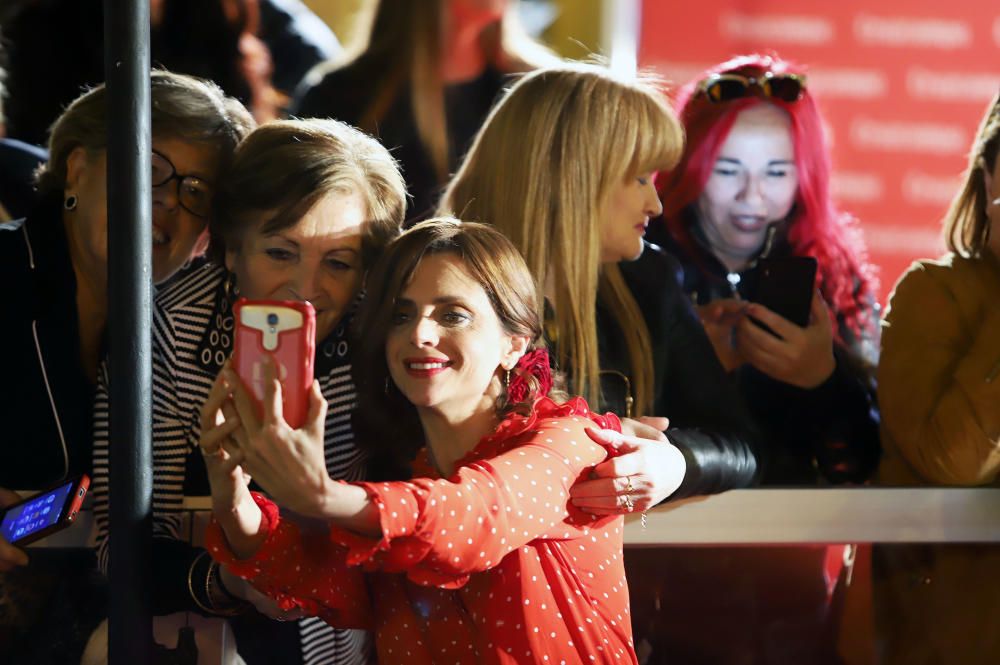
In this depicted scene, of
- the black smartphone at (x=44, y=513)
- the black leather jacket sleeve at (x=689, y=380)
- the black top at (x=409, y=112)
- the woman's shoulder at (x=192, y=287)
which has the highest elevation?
the black top at (x=409, y=112)

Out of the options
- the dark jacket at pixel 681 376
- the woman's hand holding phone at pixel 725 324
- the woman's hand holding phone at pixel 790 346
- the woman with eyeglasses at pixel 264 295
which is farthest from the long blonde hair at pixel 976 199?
the woman with eyeglasses at pixel 264 295

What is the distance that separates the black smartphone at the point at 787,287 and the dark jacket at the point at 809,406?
1.1 inches

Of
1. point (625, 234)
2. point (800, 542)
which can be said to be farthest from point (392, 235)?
point (800, 542)

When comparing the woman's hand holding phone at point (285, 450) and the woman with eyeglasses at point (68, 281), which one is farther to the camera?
the woman with eyeglasses at point (68, 281)

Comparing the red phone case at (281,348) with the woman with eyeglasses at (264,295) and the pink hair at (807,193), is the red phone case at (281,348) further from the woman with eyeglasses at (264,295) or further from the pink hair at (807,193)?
the pink hair at (807,193)

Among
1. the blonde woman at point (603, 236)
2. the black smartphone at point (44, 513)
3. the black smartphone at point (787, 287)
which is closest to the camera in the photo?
the black smartphone at point (44, 513)

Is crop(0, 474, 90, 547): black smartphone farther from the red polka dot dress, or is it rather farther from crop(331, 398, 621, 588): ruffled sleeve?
crop(331, 398, 621, 588): ruffled sleeve

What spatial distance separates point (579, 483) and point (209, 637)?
0.66 meters

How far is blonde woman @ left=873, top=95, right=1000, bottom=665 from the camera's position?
77.2 inches

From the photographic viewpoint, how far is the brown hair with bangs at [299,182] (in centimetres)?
170

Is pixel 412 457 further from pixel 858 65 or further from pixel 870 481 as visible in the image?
pixel 858 65

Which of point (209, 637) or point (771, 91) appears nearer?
point (209, 637)

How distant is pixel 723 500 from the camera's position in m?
1.94

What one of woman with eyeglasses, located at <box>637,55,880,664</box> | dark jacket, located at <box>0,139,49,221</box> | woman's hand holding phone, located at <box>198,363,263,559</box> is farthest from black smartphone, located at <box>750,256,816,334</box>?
dark jacket, located at <box>0,139,49,221</box>
